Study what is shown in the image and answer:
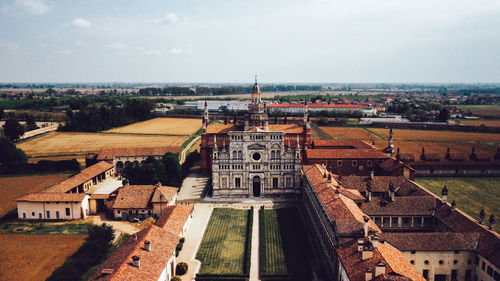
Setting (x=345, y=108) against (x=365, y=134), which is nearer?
(x=365, y=134)

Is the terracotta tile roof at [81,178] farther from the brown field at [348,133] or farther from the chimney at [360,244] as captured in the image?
the brown field at [348,133]

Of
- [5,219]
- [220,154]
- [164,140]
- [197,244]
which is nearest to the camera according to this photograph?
[197,244]

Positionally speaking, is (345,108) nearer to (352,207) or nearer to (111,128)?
(111,128)

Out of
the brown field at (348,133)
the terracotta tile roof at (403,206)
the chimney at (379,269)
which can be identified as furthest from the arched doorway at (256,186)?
the brown field at (348,133)

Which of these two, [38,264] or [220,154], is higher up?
[220,154]

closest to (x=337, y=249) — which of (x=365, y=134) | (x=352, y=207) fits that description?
(x=352, y=207)

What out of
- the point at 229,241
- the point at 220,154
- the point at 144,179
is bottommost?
the point at 229,241

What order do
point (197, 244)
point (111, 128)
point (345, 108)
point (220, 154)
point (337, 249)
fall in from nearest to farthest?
point (337, 249) < point (197, 244) < point (220, 154) < point (111, 128) < point (345, 108)
